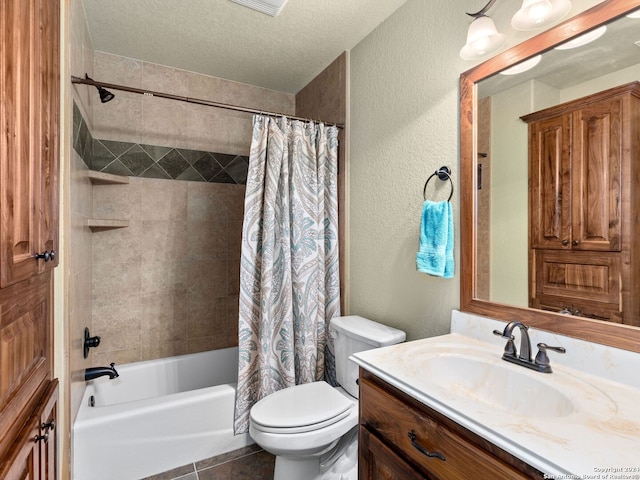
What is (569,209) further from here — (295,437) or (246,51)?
(246,51)

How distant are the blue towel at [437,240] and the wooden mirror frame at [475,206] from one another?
0.19 feet

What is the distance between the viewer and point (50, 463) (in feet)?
3.54

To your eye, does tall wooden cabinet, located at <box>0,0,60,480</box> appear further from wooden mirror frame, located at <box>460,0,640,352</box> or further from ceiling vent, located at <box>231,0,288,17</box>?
wooden mirror frame, located at <box>460,0,640,352</box>

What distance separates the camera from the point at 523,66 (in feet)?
3.99

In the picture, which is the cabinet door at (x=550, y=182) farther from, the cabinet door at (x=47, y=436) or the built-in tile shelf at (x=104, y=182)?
the built-in tile shelf at (x=104, y=182)

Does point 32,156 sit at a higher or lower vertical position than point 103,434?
higher

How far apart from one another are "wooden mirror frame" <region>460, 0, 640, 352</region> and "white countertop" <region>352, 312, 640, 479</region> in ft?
0.12

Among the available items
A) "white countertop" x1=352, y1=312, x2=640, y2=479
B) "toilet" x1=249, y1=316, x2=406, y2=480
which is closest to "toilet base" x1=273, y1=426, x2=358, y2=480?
"toilet" x1=249, y1=316, x2=406, y2=480

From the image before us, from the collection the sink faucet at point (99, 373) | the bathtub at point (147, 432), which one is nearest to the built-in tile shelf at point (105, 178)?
the sink faucet at point (99, 373)

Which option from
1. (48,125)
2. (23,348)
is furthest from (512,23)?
(23,348)

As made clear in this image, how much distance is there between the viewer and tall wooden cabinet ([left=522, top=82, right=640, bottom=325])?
0.94m

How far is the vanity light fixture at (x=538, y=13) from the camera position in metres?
1.05

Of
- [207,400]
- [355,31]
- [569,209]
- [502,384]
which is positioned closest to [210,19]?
[355,31]

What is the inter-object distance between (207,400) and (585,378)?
66.0 inches
